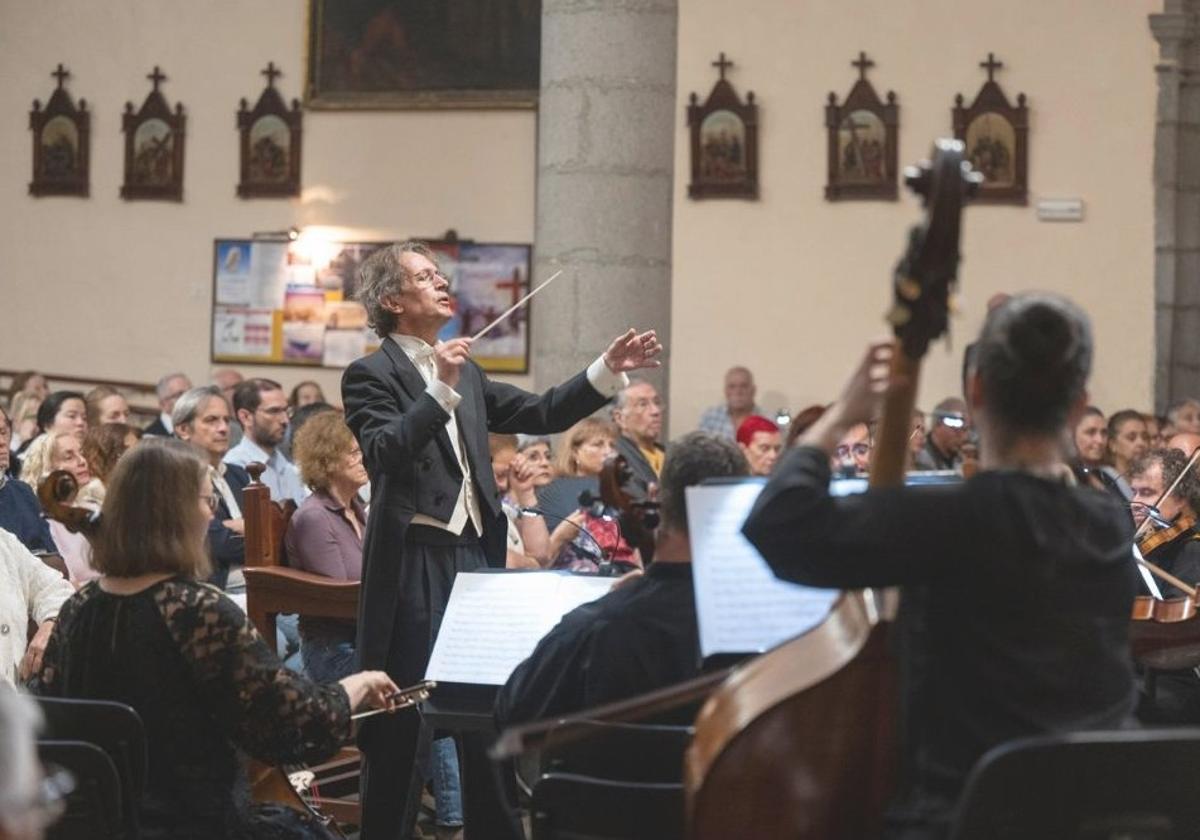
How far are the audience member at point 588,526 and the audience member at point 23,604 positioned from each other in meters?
1.45

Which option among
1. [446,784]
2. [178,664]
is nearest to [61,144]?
[446,784]

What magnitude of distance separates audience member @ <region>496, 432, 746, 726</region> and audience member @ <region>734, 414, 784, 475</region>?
4773mm

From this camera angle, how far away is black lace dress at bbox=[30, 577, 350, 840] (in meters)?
3.54

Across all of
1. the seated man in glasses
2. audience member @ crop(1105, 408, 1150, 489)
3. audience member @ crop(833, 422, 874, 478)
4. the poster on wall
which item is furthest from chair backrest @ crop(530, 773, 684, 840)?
the poster on wall

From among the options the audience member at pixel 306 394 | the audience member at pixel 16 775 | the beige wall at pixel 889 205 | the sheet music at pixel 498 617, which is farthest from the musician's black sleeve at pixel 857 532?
the beige wall at pixel 889 205

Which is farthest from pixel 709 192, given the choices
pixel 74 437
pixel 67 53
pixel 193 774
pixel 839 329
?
pixel 193 774

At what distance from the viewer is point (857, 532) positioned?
8.37 ft

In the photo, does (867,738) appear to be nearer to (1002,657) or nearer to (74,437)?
(1002,657)

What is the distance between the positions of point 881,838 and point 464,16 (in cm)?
1277

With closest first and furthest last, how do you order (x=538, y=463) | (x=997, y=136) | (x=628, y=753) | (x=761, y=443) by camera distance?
(x=628, y=753)
(x=538, y=463)
(x=761, y=443)
(x=997, y=136)

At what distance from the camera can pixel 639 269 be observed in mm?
8703

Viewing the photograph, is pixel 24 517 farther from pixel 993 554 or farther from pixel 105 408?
pixel 993 554

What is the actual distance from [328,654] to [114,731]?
92.9 inches

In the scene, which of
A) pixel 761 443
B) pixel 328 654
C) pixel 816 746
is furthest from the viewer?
pixel 761 443
